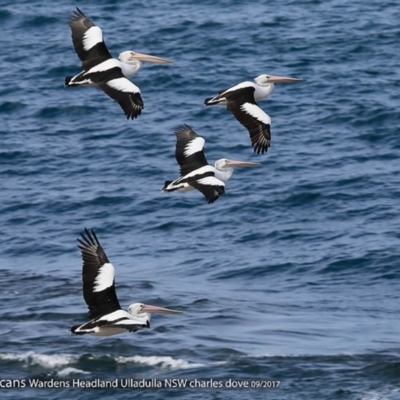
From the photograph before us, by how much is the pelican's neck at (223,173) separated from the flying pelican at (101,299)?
2645 mm

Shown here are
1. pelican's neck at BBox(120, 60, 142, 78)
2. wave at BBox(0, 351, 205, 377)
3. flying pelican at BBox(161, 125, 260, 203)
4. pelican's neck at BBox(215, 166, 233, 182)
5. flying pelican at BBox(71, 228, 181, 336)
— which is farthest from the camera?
wave at BBox(0, 351, 205, 377)

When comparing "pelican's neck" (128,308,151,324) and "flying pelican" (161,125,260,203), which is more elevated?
"flying pelican" (161,125,260,203)

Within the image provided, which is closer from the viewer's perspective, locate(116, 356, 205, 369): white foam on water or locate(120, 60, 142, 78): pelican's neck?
locate(120, 60, 142, 78): pelican's neck

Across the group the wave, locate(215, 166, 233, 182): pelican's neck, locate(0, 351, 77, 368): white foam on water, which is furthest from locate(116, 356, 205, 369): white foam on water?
locate(215, 166, 233, 182): pelican's neck

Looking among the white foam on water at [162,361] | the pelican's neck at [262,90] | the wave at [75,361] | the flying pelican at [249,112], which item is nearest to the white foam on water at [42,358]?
the wave at [75,361]

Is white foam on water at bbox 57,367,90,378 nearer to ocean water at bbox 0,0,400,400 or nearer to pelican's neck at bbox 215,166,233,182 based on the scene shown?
ocean water at bbox 0,0,400,400

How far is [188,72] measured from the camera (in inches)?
1852

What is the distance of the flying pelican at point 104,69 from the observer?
24.9m

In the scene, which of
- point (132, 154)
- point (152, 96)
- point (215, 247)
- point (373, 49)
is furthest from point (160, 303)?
point (373, 49)

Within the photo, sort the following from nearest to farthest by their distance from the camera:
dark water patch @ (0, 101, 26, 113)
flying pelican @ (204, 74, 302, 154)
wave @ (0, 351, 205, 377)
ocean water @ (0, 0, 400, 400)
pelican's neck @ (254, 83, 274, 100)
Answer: flying pelican @ (204, 74, 302, 154)
pelican's neck @ (254, 83, 274, 100)
wave @ (0, 351, 205, 377)
ocean water @ (0, 0, 400, 400)
dark water patch @ (0, 101, 26, 113)

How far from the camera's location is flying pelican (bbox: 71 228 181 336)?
79.5 ft

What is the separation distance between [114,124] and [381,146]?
7521mm

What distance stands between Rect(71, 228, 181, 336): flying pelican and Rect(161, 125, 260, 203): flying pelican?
189 centimetres

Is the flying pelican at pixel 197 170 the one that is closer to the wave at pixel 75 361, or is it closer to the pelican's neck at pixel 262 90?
the pelican's neck at pixel 262 90
